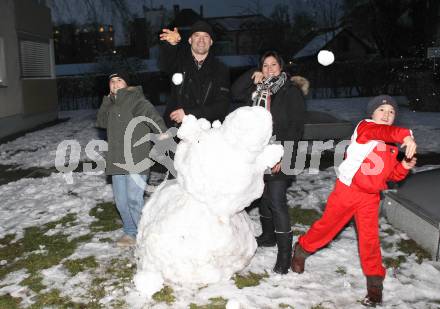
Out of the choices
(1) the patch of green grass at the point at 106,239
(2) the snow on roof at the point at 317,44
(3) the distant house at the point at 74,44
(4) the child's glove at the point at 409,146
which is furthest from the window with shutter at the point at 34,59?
(3) the distant house at the point at 74,44

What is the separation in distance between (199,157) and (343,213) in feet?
4.10

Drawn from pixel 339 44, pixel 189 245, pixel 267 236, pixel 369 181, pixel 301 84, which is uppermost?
pixel 339 44

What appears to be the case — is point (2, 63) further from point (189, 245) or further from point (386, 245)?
point (386, 245)

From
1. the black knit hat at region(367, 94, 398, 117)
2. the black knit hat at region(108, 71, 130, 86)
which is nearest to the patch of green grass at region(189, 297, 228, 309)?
the black knit hat at region(367, 94, 398, 117)

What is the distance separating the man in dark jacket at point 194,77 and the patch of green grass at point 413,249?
2312 mm

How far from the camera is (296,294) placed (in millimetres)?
3668

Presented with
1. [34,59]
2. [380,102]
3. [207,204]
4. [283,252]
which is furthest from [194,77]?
[34,59]

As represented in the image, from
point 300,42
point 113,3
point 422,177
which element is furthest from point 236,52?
point 422,177

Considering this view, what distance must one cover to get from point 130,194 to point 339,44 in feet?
125

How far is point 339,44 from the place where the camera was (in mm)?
39406

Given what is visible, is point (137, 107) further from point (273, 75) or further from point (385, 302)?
point (385, 302)

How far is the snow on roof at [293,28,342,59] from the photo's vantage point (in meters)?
36.6

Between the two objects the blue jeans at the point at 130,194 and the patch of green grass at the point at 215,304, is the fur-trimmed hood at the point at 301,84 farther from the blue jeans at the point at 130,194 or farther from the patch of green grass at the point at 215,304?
the patch of green grass at the point at 215,304

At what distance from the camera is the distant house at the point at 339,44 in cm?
3728
